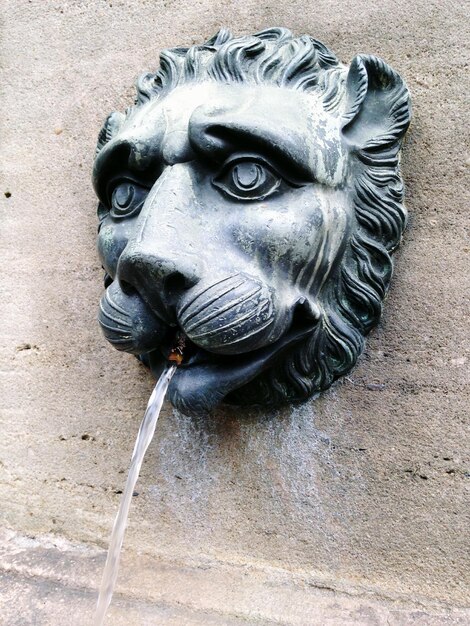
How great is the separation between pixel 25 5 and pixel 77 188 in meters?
0.65

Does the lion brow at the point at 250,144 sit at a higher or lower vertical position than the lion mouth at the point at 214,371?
higher

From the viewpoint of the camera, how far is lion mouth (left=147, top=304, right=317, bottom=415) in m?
1.29

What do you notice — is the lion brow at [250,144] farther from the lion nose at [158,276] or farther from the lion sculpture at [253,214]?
the lion nose at [158,276]

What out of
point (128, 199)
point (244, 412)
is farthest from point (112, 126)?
point (244, 412)

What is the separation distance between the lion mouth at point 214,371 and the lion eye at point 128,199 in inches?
12.8

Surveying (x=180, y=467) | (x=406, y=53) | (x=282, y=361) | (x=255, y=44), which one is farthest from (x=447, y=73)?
(x=180, y=467)

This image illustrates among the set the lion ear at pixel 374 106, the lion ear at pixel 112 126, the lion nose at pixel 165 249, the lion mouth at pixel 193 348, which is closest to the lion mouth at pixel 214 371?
the lion mouth at pixel 193 348

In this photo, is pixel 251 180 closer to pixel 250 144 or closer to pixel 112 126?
pixel 250 144

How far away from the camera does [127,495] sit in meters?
1.37

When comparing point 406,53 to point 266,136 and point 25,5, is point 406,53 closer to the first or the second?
point 266,136

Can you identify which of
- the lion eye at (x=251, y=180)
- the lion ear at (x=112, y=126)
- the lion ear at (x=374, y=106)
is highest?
the lion ear at (x=374, y=106)

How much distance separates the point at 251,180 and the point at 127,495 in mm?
734

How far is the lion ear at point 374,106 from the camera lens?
1371mm

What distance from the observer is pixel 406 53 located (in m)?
1.50
